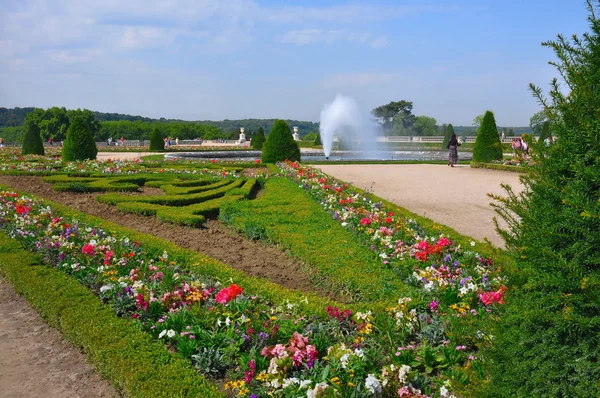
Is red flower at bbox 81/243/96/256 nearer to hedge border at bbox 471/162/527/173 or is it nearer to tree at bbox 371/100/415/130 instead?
hedge border at bbox 471/162/527/173

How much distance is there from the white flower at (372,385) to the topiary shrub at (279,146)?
1550cm

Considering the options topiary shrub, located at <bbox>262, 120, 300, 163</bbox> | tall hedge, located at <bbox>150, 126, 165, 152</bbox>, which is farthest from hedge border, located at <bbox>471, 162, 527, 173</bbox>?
tall hedge, located at <bbox>150, 126, 165, 152</bbox>

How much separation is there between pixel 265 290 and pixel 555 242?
3049 mm

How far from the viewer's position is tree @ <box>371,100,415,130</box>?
77438 millimetres

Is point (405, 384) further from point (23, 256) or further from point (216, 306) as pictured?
point (23, 256)

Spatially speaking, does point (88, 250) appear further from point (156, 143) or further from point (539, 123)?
point (539, 123)

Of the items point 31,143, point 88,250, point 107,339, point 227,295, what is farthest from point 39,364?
point 31,143

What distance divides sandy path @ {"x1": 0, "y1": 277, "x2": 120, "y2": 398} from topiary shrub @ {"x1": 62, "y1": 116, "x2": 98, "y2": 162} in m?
14.0

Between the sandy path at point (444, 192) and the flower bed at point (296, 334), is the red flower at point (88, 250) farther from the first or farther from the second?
the sandy path at point (444, 192)

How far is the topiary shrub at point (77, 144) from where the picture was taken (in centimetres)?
1712

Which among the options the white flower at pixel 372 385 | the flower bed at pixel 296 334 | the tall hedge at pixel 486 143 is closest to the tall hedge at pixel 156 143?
the tall hedge at pixel 486 143

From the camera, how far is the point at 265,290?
4492 mm

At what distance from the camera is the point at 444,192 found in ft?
37.8

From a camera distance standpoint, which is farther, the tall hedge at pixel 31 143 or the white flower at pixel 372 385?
the tall hedge at pixel 31 143
